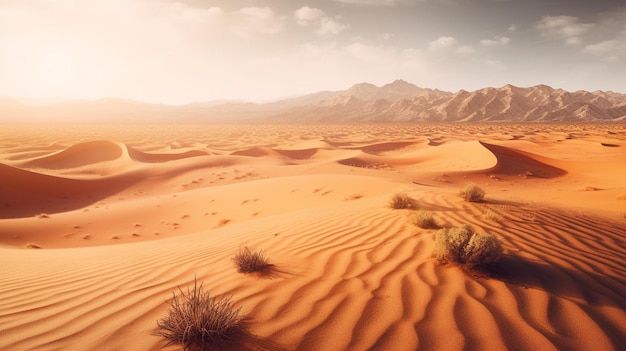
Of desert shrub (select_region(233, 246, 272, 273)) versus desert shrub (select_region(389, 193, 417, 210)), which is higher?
desert shrub (select_region(233, 246, 272, 273))

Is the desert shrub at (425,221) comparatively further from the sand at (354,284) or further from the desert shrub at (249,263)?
the desert shrub at (249,263)

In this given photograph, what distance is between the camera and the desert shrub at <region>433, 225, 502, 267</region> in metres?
3.25

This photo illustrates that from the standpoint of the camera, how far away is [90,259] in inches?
187

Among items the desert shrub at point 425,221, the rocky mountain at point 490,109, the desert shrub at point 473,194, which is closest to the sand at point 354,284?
the desert shrub at point 425,221

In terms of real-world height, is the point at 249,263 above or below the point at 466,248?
below

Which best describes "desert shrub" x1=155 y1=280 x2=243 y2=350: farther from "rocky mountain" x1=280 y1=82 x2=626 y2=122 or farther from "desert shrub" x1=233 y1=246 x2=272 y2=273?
"rocky mountain" x1=280 y1=82 x2=626 y2=122

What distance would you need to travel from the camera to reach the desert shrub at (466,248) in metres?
3.25

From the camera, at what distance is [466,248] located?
3.31 metres

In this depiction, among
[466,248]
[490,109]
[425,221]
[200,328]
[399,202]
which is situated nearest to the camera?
[200,328]

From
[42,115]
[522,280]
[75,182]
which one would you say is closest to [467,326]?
[522,280]

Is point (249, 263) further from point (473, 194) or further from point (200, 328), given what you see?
point (473, 194)

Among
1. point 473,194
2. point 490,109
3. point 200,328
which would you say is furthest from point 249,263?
point 490,109

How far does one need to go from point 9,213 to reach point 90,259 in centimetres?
966

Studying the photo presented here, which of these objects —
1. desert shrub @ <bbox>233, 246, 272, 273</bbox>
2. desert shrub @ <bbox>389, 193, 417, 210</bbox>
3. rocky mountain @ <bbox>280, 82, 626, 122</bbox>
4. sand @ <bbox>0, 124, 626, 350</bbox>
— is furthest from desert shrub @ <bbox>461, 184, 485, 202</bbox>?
rocky mountain @ <bbox>280, 82, 626, 122</bbox>
